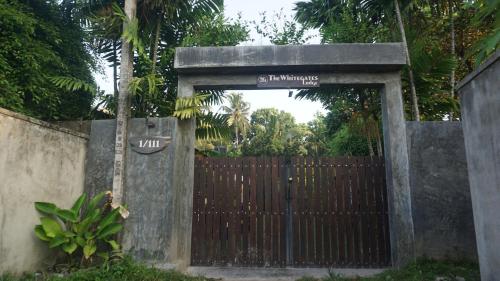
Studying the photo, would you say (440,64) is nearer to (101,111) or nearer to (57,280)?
(101,111)

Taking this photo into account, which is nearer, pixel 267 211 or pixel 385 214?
pixel 385 214

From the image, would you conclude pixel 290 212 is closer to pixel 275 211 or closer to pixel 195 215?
pixel 275 211

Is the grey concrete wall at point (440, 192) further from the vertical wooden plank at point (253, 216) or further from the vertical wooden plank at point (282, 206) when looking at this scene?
the vertical wooden plank at point (253, 216)

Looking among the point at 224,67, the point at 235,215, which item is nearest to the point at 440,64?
the point at 224,67

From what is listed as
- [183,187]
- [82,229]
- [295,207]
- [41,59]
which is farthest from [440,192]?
[41,59]

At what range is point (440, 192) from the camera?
17.3 ft

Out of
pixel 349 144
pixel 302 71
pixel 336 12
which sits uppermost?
pixel 336 12

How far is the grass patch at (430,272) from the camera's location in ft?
14.7

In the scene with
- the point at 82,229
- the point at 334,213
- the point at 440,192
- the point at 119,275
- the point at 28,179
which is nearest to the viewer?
the point at 119,275

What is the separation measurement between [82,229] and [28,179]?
95cm

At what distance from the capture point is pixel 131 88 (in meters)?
5.41

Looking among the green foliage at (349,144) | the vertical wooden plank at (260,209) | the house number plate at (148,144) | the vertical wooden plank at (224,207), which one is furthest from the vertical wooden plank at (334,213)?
the green foliage at (349,144)

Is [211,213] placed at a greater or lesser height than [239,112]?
lesser

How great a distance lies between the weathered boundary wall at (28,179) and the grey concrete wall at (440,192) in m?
5.18
